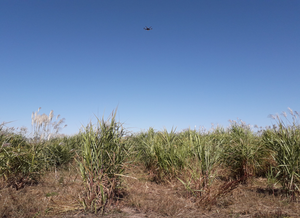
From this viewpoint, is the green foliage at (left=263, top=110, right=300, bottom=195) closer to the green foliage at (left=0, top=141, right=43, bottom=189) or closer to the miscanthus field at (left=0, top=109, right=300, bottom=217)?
the miscanthus field at (left=0, top=109, right=300, bottom=217)

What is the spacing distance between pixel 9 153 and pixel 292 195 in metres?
6.94

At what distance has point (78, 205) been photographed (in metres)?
4.57

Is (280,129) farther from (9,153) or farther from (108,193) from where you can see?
(9,153)

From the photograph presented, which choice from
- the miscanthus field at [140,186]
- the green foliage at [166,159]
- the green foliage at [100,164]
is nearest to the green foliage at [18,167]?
the miscanthus field at [140,186]

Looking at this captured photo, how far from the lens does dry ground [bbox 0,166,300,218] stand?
4469 mm

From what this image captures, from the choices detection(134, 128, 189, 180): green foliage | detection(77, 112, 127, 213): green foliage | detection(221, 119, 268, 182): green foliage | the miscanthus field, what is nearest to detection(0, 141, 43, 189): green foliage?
the miscanthus field

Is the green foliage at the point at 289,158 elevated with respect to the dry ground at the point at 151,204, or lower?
elevated

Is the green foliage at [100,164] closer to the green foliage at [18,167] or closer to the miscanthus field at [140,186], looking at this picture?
the miscanthus field at [140,186]

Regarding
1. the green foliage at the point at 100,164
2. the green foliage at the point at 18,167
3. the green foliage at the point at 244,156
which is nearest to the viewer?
the green foliage at the point at 100,164

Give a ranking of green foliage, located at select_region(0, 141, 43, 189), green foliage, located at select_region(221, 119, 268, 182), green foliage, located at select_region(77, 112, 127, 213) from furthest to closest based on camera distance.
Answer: green foliage, located at select_region(221, 119, 268, 182), green foliage, located at select_region(0, 141, 43, 189), green foliage, located at select_region(77, 112, 127, 213)

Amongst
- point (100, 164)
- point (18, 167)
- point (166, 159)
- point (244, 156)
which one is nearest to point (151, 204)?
point (100, 164)

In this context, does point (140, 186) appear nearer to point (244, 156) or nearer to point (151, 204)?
point (151, 204)

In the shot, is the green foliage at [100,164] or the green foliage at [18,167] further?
the green foliage at [18,167]

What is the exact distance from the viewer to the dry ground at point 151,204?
4.47m
